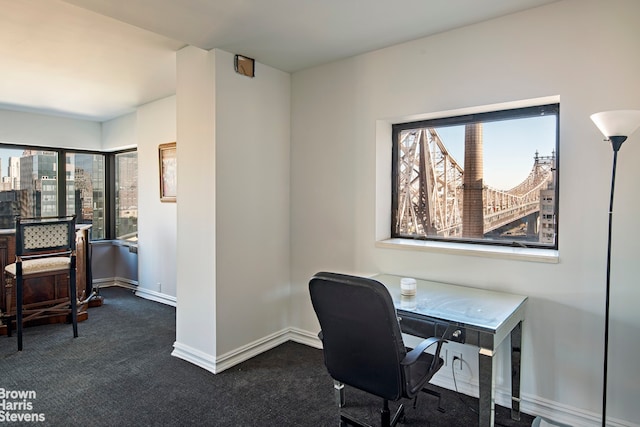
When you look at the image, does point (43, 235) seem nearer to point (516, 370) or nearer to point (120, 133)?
point (120, 133)

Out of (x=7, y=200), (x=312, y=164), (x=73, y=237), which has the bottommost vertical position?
(x=73, y=237)

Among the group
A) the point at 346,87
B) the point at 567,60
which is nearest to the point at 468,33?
the point at 567,60

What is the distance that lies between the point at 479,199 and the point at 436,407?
57.1 inches

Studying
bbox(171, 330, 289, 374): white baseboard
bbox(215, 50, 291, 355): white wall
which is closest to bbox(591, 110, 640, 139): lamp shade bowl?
bbox(215, 50, 291, 355): white wall

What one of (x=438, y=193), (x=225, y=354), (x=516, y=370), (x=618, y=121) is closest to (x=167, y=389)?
(x=225, y=354)

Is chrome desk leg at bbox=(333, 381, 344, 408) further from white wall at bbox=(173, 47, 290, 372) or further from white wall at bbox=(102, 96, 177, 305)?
white wall at bbox=(102, 96, 177, 305)

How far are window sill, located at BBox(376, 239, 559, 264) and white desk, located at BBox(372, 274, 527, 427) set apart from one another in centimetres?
24

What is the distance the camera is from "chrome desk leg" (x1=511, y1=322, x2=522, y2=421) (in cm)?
229

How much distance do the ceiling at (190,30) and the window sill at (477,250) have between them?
4.94ft

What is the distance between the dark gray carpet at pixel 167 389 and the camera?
2279mm

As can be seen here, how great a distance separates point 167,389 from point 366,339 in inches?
65.3

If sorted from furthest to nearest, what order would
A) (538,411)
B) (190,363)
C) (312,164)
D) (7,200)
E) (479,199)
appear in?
(7,200)
(312,164)
(190,363)
(479,199)
(538,411)

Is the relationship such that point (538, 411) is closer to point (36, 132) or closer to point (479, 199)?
point (479, 199)

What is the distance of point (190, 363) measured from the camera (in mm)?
3014
